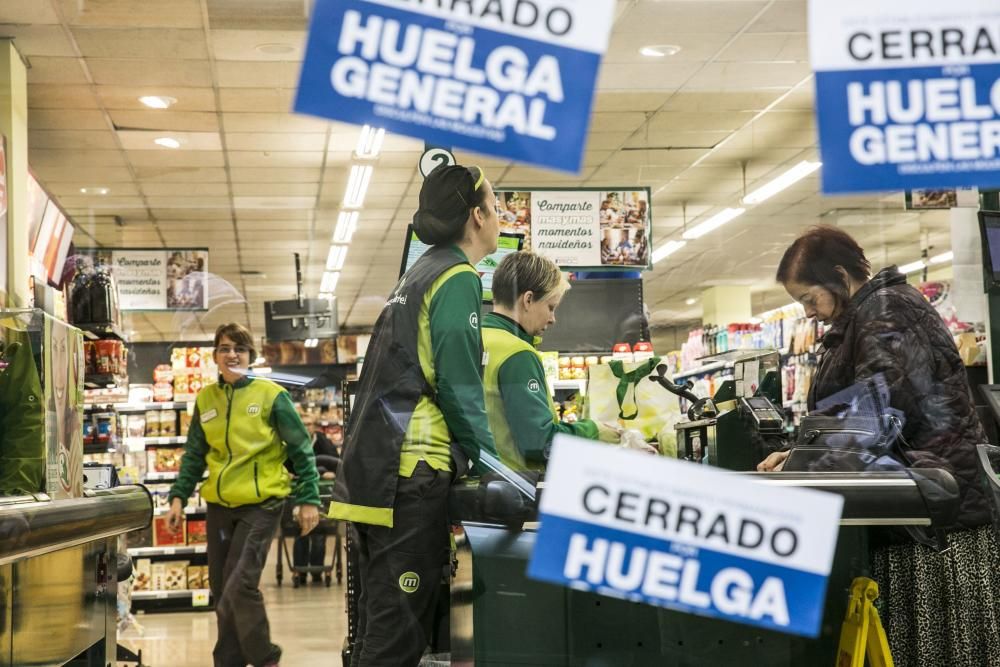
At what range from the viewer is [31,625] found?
2789mm

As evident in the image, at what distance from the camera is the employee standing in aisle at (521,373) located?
5.77 feet

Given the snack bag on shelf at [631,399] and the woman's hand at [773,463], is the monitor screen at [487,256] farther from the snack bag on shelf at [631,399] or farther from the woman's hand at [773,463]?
the woman's hand at [773,463]

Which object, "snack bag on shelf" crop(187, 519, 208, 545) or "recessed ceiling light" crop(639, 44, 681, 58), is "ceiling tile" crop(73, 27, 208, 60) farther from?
"snack bag on shelf" crop(187, 519, 208, 545)

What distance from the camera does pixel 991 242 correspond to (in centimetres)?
368

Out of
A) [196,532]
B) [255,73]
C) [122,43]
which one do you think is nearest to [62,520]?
[255,73]

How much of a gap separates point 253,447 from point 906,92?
4.08 m

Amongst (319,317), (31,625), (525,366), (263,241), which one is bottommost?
(31,625)

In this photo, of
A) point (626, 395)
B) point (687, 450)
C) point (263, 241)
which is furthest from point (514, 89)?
point (263, 241)

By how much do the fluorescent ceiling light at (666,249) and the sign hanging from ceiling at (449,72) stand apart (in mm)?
681

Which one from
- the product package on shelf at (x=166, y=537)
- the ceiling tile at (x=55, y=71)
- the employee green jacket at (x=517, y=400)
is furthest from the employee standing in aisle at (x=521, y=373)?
the product package on shelf at (x=166, y=537)

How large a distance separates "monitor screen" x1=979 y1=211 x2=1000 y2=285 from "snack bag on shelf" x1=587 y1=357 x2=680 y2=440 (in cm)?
144

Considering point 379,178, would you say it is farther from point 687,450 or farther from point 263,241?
point 263,241

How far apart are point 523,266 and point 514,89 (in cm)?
70

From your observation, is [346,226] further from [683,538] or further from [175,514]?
[175,514]
